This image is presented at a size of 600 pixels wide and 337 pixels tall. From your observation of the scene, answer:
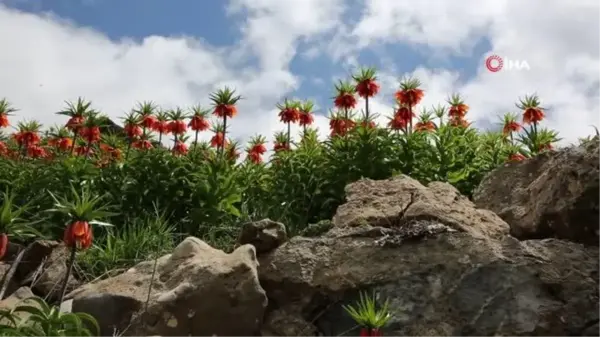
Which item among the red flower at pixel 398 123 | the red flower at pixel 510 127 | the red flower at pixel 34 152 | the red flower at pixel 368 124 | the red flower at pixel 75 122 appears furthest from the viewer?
the red flower at pixel 34 152

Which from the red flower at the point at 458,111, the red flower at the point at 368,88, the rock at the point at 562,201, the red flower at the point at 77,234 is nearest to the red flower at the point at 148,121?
the red flower at the point at 368,88

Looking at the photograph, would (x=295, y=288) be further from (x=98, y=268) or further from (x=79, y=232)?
(x=98, y=268)

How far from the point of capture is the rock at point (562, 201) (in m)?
5.75

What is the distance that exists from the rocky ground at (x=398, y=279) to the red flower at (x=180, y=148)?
20.3ft

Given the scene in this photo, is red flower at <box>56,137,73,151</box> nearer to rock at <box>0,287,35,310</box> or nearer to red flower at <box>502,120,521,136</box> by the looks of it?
red flower at <box>502,120,521,136</box>

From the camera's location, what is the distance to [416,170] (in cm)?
936

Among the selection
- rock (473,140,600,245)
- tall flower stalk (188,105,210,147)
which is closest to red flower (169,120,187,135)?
tall flower stalk (188,105,210,147)

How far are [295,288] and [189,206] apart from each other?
4682 millimetres

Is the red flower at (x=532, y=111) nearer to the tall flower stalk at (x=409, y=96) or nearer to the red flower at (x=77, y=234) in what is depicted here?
the tall flower stalk at (x=409, y=96)

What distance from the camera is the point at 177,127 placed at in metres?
12.8

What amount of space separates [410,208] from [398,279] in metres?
0.87

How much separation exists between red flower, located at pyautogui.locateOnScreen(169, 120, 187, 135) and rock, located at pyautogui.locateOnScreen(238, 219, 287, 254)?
7146 millimetres

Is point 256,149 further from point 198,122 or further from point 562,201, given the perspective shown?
point 562,201

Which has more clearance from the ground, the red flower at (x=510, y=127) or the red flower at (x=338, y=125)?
the red flower at (x=510, y=127)
